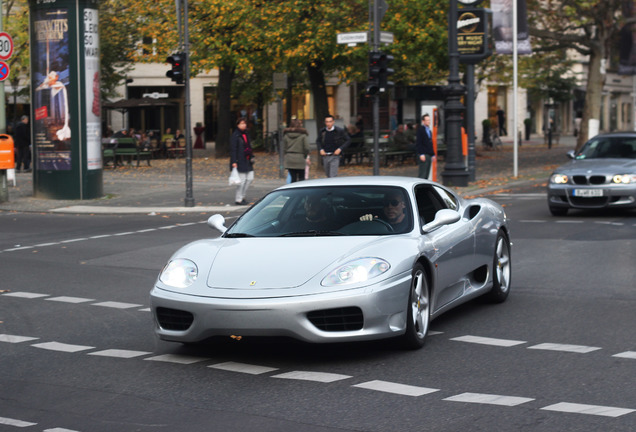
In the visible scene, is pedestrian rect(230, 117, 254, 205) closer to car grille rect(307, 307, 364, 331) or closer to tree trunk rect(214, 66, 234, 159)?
car grille rect(307, 307, 364, 331)

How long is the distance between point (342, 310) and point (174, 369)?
47.9 inches

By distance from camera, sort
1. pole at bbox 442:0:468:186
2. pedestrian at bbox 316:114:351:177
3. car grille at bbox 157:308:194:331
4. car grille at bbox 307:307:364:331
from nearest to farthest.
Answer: car grille at bbox 307:307:364:331 → car grille at bbox 157:308:194:331 → pedestrian at bbox 316:114:351:177 → pole at bbox 442:0:468:186

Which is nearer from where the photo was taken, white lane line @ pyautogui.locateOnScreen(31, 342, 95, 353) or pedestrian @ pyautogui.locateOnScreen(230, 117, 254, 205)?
white lane line @ pyautogui.locateOnScreen(31, 342, 95, 353)

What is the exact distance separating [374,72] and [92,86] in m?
6.54

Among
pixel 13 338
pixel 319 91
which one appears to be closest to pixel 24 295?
pixel 13 338

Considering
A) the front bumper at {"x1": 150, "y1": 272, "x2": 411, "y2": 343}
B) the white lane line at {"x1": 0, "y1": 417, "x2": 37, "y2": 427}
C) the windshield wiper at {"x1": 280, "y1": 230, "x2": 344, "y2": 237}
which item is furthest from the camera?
the windshield wiper at {"x1": 280, "y1": 230, "x2": 344, "y2": 237}

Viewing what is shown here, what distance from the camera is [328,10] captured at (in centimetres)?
3136

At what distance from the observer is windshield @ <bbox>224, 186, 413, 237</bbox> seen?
27.3ft

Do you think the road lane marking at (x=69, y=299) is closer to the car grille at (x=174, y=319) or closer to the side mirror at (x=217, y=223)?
the side mirror at (x=217, y=223)

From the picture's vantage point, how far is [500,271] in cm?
998

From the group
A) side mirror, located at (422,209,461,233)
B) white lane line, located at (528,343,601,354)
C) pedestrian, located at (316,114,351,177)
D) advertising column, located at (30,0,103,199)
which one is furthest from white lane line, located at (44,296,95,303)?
advertising column, located at (30,0,103,199)

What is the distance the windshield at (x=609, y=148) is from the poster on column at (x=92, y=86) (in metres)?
11.4

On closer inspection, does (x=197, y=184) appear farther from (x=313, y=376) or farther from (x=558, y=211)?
(x=313, y=376)

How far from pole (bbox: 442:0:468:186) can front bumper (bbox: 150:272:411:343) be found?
19636mm
